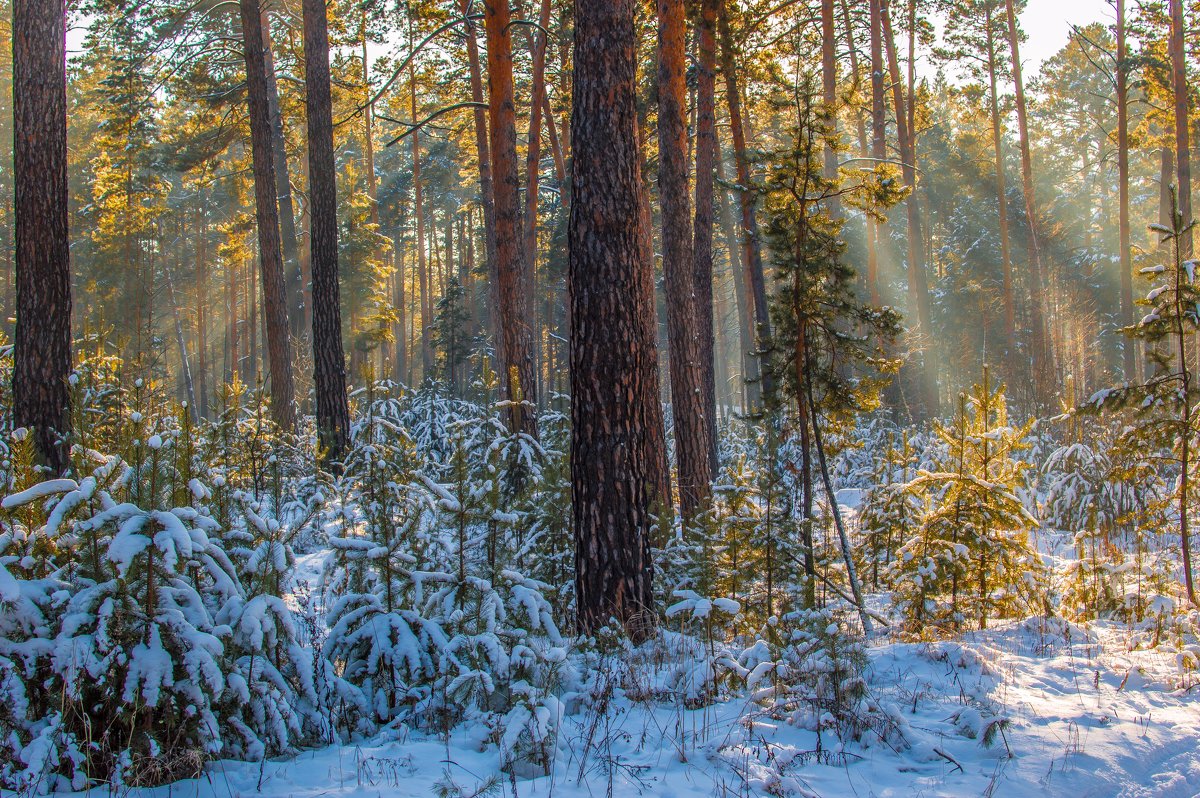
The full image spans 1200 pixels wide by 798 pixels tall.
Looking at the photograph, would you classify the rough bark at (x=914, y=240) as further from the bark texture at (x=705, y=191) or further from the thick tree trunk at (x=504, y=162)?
the thick tree trunk at (x=504, y=162)

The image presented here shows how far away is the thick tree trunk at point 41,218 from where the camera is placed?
21.4 ft

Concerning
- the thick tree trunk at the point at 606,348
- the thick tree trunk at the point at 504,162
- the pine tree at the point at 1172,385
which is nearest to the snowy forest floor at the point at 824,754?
the thick tree trunk at the point at 606,348

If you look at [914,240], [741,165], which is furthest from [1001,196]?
[741,165]

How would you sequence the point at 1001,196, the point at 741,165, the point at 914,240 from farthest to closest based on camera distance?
the point at 1001,196 → the point at 914,240 → the point at 741,165

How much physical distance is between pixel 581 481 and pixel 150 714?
2.76 metres

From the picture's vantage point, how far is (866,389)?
719 cm

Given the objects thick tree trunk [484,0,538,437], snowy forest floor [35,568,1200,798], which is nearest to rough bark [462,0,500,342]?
thick tree trunk [484,0,538,437]

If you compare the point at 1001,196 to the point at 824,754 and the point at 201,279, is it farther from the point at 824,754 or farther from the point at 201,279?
the point at 201,279

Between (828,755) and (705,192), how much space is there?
10.8 m

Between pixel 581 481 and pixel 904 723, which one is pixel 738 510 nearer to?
pixel 581 481

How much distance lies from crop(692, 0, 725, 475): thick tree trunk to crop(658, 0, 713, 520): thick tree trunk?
182 centimetres

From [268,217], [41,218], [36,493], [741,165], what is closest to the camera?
[36,493]

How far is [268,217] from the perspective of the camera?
12945mm

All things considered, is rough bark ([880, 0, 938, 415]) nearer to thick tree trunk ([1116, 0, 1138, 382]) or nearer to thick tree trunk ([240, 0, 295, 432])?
thick tree trunk ([1116, 0, 1138, 382])
